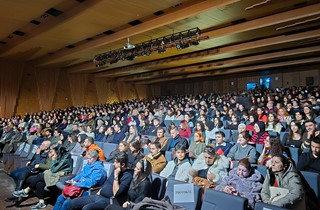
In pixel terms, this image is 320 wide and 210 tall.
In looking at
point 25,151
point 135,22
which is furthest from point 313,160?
point 135,22

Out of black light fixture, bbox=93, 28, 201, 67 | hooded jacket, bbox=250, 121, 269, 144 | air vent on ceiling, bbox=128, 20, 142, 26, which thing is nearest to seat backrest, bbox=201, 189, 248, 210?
hooded jacket, bbox=250, 121, 269, 144

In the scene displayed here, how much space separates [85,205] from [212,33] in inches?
280

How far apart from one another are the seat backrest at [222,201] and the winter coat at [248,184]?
41 cm

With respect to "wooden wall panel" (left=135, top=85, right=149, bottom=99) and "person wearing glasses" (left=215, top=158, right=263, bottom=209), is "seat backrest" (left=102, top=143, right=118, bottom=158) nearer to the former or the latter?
"person wearing glasses" (left=215, top=158, right=263, bottom=209)

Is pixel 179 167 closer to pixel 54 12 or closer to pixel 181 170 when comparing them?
pixel 181 170

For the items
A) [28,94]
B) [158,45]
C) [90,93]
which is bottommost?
[28,94]

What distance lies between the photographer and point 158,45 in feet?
28.0

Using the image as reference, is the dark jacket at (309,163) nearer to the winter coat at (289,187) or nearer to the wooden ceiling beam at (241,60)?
the winter coat at (289,187)

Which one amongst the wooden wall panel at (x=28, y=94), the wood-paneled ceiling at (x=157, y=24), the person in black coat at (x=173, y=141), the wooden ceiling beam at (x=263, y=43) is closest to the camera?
the person in black coat at (x=173, y=141)

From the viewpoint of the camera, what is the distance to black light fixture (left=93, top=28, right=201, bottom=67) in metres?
7.78

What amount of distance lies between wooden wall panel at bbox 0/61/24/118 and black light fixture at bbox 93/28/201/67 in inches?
226

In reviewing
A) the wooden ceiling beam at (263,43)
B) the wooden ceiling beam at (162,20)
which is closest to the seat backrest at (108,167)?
the wooden ceiling beam at (162,20)

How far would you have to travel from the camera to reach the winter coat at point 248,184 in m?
2.42

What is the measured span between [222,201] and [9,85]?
46.6 ft
